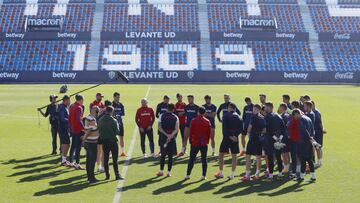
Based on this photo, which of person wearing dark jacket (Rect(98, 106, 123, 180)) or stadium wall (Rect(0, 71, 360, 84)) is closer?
person wearing dark jacket (Rect(98, 106, 123, 180))

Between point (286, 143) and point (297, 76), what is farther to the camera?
point (297, 76)

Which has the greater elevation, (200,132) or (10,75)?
(10,75)

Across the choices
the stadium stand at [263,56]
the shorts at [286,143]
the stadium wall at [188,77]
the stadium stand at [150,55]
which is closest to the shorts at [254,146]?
the shorts at [286,143]

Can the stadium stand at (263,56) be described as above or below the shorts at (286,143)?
above

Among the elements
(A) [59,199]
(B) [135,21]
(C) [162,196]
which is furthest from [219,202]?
(B) [135,21]

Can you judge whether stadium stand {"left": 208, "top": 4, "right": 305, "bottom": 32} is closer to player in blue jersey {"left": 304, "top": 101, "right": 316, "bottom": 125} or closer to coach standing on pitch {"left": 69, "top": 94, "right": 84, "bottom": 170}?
player in blue jersey {"left": 304, "top": 101, "right": 316, "bottom": 125}

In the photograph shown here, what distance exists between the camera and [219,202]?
10.8 m

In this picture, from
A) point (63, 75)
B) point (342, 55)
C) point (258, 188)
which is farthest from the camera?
point (342, 55)

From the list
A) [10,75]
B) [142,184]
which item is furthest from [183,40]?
[142,184]

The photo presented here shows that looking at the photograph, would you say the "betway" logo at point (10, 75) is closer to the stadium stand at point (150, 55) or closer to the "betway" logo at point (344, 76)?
the stadium stand at point (150, 55)

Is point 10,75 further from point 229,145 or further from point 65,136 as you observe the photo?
point 229,145

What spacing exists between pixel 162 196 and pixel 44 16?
62.3 metres

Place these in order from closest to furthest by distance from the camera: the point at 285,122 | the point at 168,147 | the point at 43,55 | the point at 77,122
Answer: the point at 168,147
the point at 285,122
the point at 77,122
the point at 43,55

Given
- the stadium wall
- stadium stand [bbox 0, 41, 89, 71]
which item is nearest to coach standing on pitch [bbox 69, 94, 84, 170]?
the stadium wall
